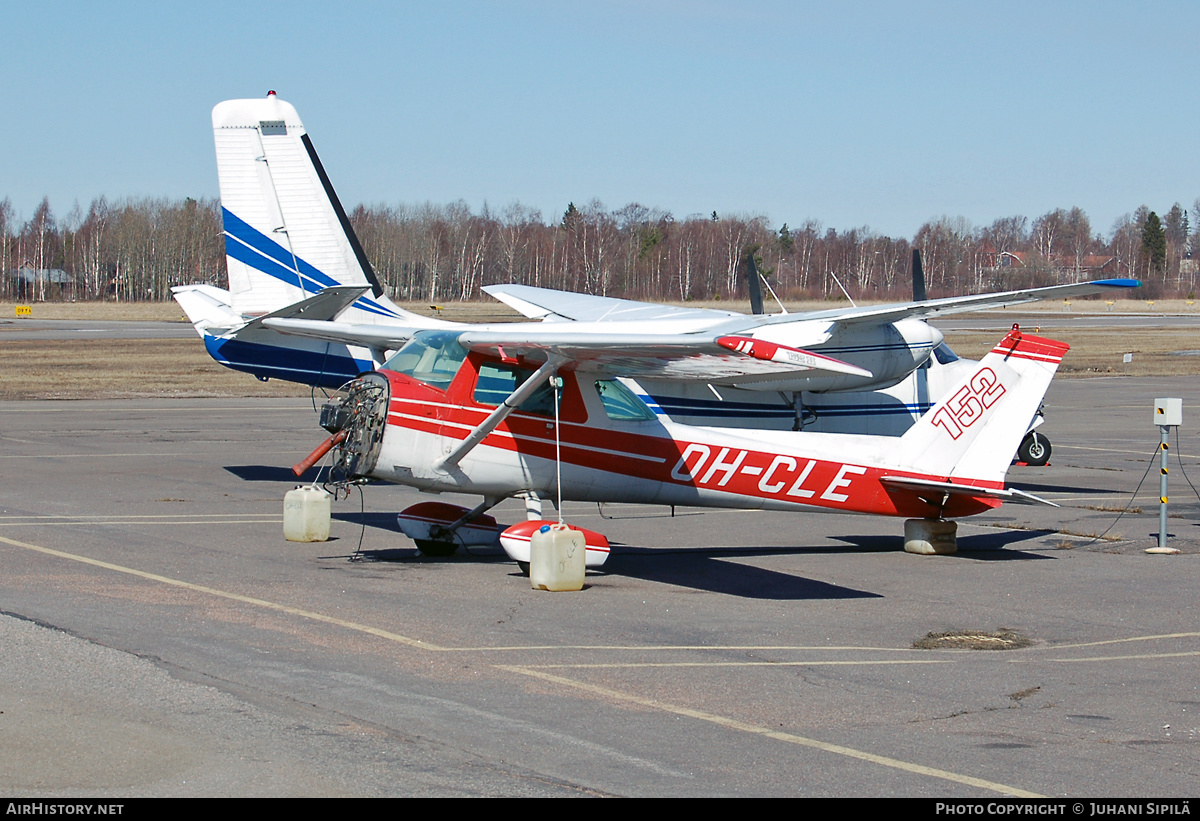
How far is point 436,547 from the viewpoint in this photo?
1286 cm

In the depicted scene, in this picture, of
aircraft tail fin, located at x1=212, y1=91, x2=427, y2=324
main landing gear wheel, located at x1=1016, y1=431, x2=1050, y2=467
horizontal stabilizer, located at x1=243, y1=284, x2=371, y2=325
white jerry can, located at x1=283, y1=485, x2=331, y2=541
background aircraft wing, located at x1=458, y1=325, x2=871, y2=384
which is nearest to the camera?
background aircraft wing, located at x1=458, y1=325, x2=871, y2=384

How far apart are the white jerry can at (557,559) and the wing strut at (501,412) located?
126 centimetres

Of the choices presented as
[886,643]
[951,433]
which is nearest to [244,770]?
[886,643]

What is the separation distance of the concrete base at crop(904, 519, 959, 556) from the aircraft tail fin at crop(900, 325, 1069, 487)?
66cm

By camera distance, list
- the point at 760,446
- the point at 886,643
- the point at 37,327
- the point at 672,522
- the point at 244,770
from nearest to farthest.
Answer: the point at 244,770, the point at 886,643, the point at 760,446, the point at 672,522, the point at 37,327

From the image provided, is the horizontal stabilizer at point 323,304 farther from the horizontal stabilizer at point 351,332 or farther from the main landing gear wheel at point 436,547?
the main landing gear wheel at point 436,547

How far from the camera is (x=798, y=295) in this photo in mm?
80500

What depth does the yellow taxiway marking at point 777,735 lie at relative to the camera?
19.2 ft

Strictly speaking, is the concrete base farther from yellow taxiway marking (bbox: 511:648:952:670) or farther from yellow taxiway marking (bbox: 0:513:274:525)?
yellow taxiway marking (bbox: 0:513:274:525)

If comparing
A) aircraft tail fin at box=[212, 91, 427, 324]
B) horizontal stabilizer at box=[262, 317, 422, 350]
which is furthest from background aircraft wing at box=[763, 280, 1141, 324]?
aircraft tail fin at box=[212, 91, 427, 324]

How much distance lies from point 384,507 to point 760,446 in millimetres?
6326

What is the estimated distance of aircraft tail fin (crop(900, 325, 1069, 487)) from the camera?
505 inches

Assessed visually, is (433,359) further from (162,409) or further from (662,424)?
(162,409)

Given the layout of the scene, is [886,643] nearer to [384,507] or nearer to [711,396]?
[711,396]
